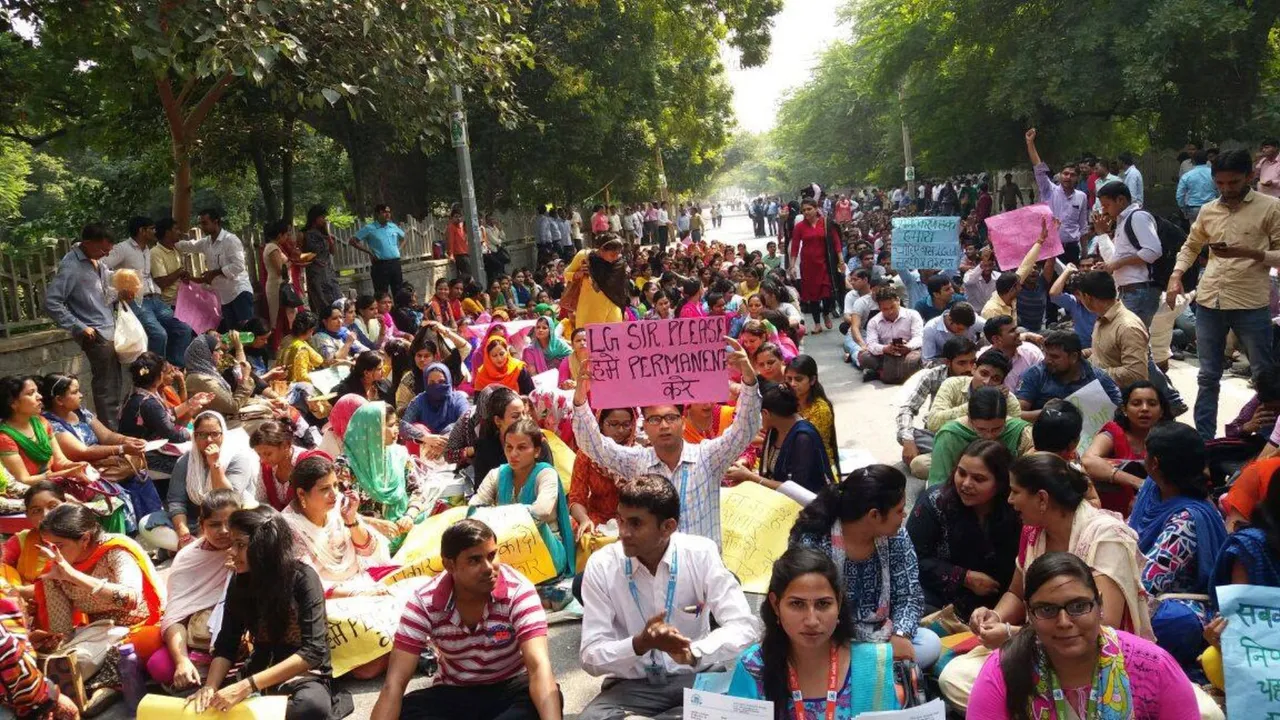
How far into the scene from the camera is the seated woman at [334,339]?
473 inches

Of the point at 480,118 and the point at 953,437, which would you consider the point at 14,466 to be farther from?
the point at 480,118

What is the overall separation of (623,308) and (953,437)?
5.17 meters

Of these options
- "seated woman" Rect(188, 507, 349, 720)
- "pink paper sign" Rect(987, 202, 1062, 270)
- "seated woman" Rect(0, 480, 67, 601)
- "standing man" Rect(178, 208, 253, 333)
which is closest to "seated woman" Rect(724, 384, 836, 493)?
"seated woman" Rect(188, 507, 349, 720)

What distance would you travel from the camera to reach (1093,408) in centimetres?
690

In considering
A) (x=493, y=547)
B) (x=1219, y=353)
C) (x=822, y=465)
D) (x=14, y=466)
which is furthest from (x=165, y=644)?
(x=1219, y=353)

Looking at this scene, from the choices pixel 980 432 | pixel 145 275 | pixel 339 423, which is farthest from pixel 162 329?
pixel 980 432

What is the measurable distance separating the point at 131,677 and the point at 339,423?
10.9ft

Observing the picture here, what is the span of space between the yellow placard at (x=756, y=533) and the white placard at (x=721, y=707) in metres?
2.82

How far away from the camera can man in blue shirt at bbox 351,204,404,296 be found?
661 inches

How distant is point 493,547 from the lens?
430 cm

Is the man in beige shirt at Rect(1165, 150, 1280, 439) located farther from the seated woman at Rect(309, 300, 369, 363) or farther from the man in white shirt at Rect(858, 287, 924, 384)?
the seated woman at Rect(309, 300, 369, 363)

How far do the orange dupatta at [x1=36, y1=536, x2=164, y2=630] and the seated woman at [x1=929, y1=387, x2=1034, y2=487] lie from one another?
4.01 m

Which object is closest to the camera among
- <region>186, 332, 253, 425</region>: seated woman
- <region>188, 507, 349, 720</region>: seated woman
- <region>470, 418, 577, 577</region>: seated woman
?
<region>188, 507, 349, 720</region>: seated woman

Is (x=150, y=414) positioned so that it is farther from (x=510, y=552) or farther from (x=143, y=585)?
(x=510, y=552)
